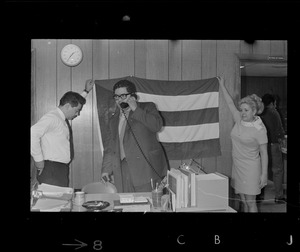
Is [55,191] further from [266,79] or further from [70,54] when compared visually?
[266,79]

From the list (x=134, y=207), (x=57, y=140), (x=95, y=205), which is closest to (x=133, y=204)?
(x=134, y=207)

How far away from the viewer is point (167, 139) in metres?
2.29

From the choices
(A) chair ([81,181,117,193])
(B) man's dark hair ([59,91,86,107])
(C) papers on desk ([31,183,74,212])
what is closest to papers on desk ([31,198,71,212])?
(C) papers on desk ([31,183,74,212])

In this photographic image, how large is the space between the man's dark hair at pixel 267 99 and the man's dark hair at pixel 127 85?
68 cm

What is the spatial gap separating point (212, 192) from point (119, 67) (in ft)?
2.62

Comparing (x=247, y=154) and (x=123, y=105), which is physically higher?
(x=123, y=105)

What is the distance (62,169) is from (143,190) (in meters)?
0.44

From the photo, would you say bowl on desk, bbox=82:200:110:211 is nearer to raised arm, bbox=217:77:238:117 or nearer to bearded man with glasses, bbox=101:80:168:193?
bearded man with glasses, bbox=101:80:168:193

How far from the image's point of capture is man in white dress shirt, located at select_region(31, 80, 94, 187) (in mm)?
2236

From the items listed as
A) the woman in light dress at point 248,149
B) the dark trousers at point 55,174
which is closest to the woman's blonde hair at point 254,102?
the woman in light dress at point 248,149

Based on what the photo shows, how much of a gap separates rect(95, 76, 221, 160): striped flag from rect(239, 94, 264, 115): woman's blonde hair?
0.15 m

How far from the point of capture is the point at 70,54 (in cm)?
221
